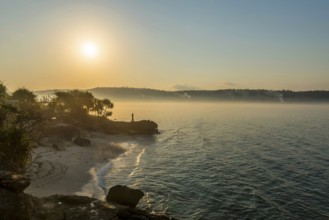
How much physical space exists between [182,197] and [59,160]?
753 inches

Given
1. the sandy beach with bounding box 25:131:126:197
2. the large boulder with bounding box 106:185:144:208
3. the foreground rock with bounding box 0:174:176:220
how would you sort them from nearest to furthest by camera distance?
the foreground rock with bounding box 0:174:176:220, the large boulder with bounding box 106:185:144:208, the sandy beach with bounding box 25:131:126:197

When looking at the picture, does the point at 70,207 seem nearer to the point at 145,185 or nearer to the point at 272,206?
the point at 145,185

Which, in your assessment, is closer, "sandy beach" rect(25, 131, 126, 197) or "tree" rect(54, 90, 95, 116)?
"sandy beach" rect(25, 131, 126, 197)

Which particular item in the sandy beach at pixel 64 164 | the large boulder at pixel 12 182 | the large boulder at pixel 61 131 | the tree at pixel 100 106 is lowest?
the sandy beach at pixel 64 164

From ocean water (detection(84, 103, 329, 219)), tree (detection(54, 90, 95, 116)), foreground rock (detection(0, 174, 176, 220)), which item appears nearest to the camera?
foreground rock (detection(0, 174, 176, 220))

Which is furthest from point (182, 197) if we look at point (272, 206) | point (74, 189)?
point (74, 189)

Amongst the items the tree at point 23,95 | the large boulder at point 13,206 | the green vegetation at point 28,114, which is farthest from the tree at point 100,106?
the large boulder at point 13,206

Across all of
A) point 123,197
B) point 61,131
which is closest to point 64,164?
point 123,197

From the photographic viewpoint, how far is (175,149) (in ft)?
197

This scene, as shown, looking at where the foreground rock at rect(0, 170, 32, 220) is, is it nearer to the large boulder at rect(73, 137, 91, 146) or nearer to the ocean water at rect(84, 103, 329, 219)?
the ocean water at rect(84, 103, 329, 219)

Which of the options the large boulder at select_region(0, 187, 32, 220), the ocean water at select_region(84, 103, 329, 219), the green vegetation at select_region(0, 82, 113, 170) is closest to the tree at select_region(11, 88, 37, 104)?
the green vegetation at select_region(0, 82, 113, 170)

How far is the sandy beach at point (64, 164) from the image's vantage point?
30.3 meters

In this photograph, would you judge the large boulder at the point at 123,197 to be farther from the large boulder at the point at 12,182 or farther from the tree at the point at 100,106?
the tree at the point at 100,106

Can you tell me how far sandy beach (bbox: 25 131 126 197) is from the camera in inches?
1191
